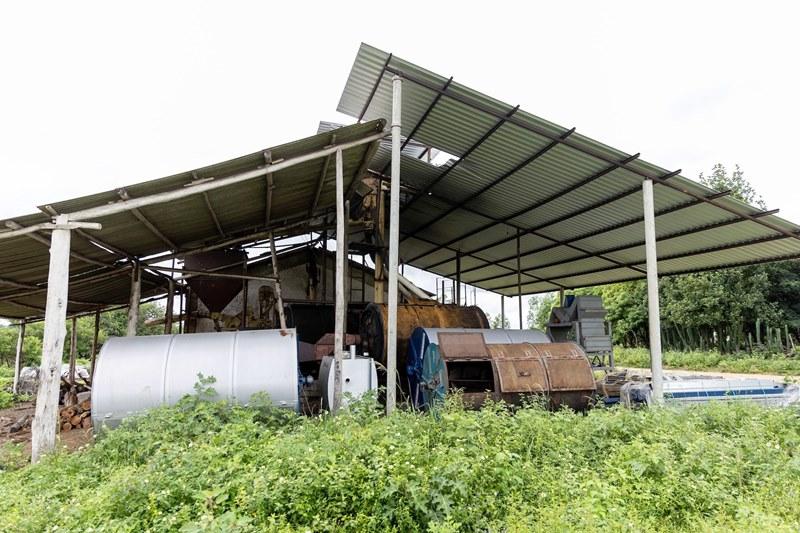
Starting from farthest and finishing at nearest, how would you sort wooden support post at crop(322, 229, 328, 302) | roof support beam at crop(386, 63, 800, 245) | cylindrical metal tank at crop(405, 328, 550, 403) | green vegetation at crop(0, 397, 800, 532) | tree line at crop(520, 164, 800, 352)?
tree line at crop(520, 164, 800, 352) < wooden support post at crop(322, 229, 328, 302) < cylindrical metal tank at crop(405, 328, 550, 403) < roof support beam at crop(386, 63, 800, 245) < green vegetation at crop(0, 397, 800, 532)

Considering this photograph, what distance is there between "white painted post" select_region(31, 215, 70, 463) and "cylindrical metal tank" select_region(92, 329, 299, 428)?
1.22 m

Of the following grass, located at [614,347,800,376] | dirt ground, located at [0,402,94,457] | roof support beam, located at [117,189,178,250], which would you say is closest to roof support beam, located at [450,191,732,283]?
roof support beam, located at [117,189,178,250]

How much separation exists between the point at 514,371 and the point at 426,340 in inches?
92.3

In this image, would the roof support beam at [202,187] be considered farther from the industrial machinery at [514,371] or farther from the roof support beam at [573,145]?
the industrial machinery at [514,371]

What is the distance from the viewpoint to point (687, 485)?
434 centimetres

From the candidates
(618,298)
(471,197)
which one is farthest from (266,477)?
(618,298)

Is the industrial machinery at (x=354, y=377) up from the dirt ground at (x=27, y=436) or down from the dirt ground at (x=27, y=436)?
up

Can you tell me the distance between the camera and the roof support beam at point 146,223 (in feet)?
21.0

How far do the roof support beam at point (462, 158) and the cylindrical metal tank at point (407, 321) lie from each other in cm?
344

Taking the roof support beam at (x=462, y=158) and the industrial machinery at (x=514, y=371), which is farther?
the roof support beam at (x=462, y=158)

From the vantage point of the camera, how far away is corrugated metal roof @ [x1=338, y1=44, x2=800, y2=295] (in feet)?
28.7

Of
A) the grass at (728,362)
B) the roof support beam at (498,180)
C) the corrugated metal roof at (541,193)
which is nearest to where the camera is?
the corrugated metal roof at (541,193)

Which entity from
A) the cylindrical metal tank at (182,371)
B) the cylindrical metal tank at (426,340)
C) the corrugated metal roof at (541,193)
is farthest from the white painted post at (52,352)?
the cylindrical metal tank at (426,340)

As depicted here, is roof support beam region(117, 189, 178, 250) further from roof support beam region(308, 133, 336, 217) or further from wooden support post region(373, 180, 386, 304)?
wooden support post region(373, 180, 386, 304)
